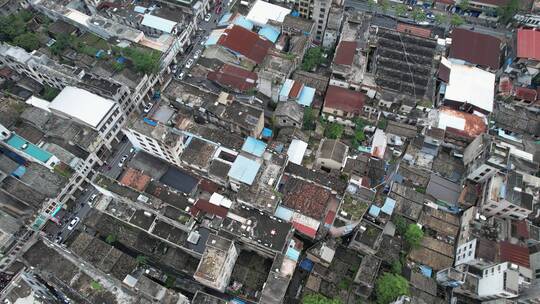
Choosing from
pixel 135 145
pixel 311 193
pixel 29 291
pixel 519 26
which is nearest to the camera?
pixel 29 291

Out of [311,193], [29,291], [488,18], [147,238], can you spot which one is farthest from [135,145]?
[488,18]

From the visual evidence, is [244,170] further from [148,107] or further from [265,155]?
[148,107]

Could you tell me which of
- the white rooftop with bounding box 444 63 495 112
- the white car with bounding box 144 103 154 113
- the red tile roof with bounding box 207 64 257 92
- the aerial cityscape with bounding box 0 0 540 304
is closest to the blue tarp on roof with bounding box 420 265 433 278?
the aerial cityscape with bounding box 0 0 540 304

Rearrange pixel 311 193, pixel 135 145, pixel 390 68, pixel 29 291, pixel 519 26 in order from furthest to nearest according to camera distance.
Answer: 1. pixel 519 26
2. pixel 390 68
3. pixel 135 145
4. pixel 311 193
5. pixel 29 291

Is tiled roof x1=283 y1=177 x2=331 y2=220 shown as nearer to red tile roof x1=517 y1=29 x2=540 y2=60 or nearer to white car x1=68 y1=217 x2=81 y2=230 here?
white car x1=68 y1=217 x2=81 y2=230

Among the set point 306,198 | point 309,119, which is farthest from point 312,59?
point 306,198

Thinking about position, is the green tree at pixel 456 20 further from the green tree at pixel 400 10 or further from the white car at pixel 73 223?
the white car at pixel 73 223

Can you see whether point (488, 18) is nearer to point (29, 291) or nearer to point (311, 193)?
point (311, 193)
